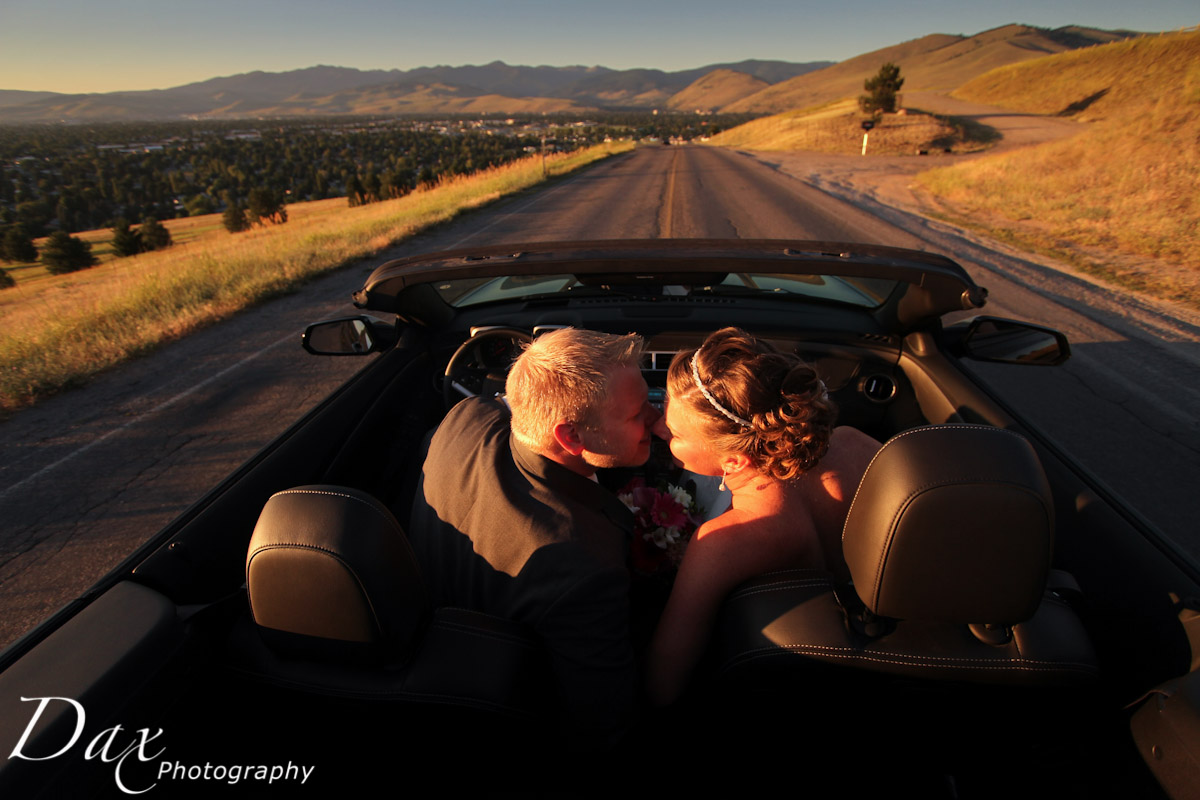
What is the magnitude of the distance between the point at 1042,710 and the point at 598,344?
1.35 meters

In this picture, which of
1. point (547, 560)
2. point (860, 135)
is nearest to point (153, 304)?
point (547, 560)

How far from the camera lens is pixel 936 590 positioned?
1.15m

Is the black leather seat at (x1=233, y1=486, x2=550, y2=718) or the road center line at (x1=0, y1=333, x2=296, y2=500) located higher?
the black leather seat at (x1=233, y1=486, x2=550, y2=718)

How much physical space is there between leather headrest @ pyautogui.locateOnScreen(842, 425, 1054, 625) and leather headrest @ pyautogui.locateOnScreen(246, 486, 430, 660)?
3.20 feet

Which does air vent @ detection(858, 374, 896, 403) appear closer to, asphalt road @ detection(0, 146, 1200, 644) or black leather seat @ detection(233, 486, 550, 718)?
asphalt road @ detection(0, 146, 1200, 644)

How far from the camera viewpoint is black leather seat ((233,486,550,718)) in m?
1.19

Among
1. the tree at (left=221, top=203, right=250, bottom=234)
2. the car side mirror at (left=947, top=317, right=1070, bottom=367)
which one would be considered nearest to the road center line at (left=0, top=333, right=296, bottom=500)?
the car side mirror at (left=947, top=317, right=1070, bottom=367)

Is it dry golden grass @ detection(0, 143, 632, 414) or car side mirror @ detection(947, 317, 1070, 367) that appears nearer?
car side mirror @ detection(947, 317, 1070, 367)

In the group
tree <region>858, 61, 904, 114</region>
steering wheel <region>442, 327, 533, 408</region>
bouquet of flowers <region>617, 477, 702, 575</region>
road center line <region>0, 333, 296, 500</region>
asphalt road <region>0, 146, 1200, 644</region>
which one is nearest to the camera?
bouquet of flowers <region>617, 477, 702, 575</region>

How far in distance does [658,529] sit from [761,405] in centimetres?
62

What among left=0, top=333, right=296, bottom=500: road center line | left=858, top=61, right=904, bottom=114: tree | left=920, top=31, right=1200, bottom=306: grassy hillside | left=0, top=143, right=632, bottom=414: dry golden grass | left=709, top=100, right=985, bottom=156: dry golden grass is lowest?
left=0, top=333, right=296, bottom=500: road center line

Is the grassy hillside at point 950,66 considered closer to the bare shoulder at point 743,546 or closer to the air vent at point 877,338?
the air vent at point 877,338

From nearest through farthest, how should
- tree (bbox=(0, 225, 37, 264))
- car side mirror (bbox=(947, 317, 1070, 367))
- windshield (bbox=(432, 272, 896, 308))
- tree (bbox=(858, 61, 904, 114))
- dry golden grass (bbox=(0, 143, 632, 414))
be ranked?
car side mirror (bbox=(947, 317, 1070, 367)) → windshield (bbox=(432, 272, 896, 308)) → dry golden grass (bbox=(0, 143, 632, 414)) → tree (bbox=(0, 225, 37, 264)) → tree (bbox=(858, 61, 904, 114))

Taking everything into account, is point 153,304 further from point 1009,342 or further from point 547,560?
point 1009,342
